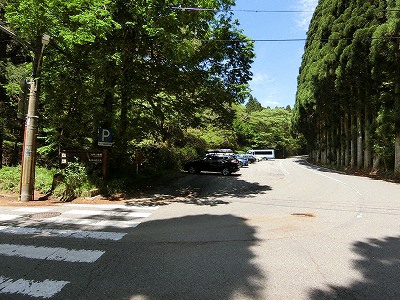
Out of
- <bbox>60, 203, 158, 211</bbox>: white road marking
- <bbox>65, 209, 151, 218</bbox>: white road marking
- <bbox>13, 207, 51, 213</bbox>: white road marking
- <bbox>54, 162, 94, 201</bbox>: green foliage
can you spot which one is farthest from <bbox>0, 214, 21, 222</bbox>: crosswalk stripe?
<bbox>54, 162, 94, 201</bbox>: green foliage

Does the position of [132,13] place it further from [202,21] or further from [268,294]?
[268,294]

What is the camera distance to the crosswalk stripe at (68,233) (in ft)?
22.5

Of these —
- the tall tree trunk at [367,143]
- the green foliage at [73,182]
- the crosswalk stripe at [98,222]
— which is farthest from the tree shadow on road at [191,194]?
the tall tree trunk at [367,143]

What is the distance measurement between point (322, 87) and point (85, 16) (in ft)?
82.4

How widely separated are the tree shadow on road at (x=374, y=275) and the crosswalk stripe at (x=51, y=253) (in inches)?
143

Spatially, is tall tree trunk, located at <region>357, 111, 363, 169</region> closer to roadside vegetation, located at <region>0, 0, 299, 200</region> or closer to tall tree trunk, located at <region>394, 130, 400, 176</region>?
tall tree trunk, located at <region>394, 130, 400, 176</region>

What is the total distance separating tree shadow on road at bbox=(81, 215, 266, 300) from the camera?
13.6 ft

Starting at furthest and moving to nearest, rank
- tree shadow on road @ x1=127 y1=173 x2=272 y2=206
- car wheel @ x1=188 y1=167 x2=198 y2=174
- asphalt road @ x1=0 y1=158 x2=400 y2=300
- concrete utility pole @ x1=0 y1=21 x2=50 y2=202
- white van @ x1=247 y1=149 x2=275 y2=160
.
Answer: white van @ x1=247 y1=149 x2=275 y2=160 → car wheel @ x1=188 y1=167 x2=198 y2=174 → tree shadow on road @ x1=127 y1=173 x2=272 y2=206 → concrete utility pole @ x1=0 y1=21 x2=50 y2=202 → asphalt road @ x1=0 y1=158 x2=400 y2=300

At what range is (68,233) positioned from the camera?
716 cm

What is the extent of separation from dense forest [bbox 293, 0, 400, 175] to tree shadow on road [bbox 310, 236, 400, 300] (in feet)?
46.9

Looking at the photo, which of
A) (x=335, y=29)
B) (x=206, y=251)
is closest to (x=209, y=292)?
(x=206, y=251)

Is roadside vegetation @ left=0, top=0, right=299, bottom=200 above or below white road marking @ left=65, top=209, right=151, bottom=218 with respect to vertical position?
above

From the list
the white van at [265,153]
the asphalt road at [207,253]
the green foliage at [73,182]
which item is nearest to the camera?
the asphalt road at [207,253]

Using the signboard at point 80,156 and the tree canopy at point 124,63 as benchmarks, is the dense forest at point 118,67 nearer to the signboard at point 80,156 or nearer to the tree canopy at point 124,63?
the tree canopy at point 124,63
